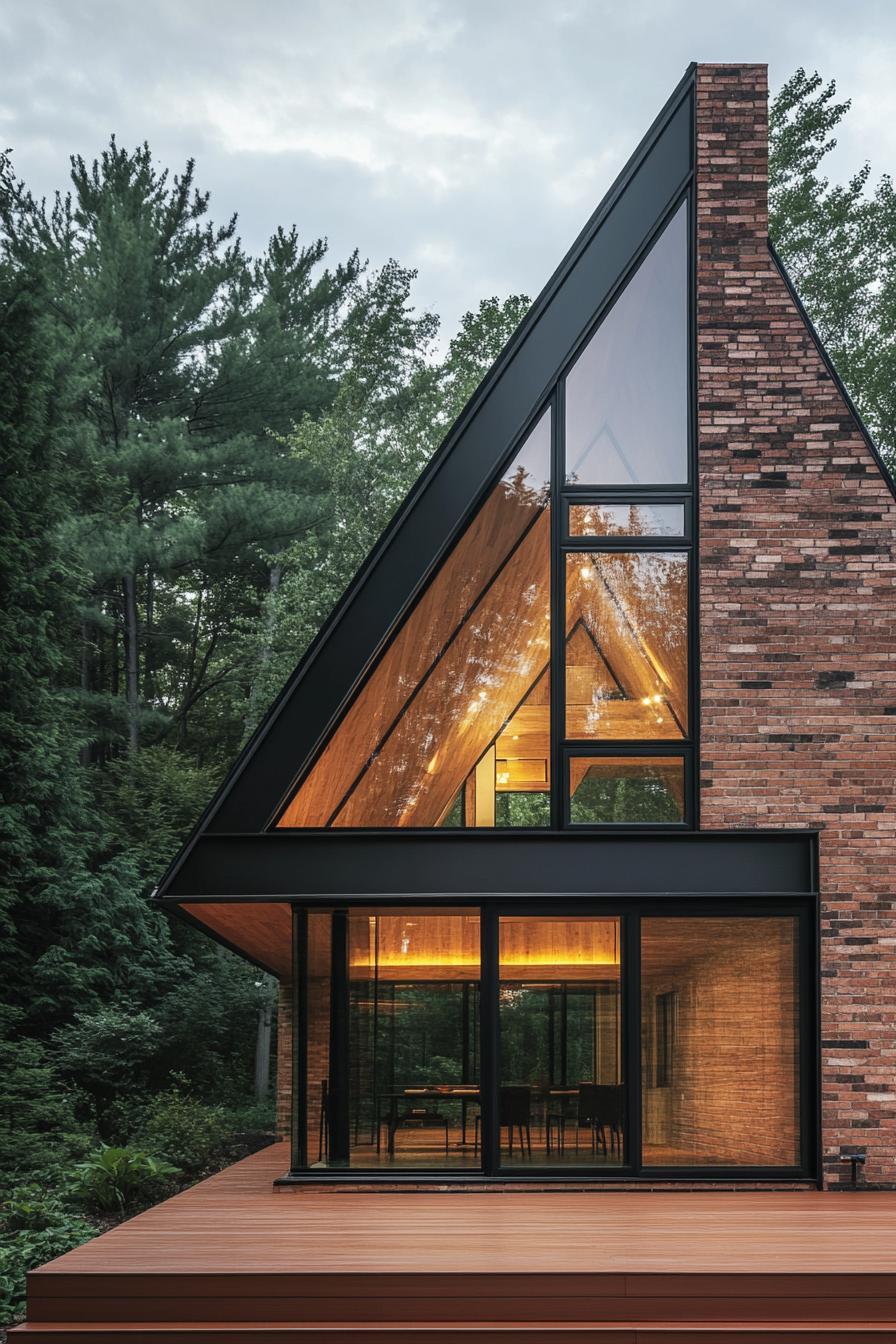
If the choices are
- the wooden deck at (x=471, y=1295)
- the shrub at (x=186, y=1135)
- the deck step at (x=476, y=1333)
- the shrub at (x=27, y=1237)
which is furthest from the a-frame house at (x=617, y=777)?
the shrub at (x=186, y=1135)

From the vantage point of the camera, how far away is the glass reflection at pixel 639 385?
31.4 feet

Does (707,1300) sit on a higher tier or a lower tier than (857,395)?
lower

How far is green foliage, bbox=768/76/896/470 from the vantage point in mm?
23656

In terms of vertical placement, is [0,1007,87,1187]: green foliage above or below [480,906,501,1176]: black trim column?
below

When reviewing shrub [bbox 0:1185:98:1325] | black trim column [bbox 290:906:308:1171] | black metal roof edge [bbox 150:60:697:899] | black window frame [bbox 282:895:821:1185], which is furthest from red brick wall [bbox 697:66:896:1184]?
shrub [bbox 0:1185:98:1325]

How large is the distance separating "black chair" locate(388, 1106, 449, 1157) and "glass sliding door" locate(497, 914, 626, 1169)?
A: 424 millimetres

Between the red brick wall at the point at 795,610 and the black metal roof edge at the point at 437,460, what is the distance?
50 cm

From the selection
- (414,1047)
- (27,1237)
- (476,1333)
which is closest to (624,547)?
(414,1047)

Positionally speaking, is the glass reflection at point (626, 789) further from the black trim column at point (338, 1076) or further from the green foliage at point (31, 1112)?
the green foliage at point (31, 1112)

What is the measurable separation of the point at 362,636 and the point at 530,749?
1.53m

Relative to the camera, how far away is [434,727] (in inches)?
367

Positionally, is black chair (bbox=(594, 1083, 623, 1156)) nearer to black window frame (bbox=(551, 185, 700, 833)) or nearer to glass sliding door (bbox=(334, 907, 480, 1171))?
glass sliding door (bbox=(334, 907, 480, 1171))
